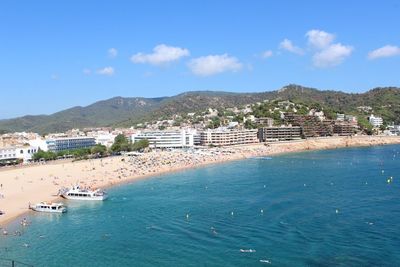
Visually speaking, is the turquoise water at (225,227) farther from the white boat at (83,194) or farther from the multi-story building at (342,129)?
the multi-story building at (342,129)

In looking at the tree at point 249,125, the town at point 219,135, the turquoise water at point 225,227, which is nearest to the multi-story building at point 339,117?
the town at point 219,135

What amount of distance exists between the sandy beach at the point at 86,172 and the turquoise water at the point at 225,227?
444cm

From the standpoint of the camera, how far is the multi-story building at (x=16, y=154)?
3500 inches

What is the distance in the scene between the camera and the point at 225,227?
117ft

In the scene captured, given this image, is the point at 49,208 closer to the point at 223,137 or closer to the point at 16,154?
the point at 16,154

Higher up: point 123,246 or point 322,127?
point 322,127

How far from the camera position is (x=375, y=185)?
55000mm

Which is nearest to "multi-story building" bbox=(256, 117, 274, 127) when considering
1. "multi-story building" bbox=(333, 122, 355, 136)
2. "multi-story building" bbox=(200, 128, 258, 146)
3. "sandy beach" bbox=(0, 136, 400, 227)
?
"multi-story building" bbox=(200, 128, 258, 146)

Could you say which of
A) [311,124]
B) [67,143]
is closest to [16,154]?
[67,143]

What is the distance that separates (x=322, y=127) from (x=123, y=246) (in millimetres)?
112754

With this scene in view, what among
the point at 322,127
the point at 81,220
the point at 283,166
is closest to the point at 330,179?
the point at 283,166

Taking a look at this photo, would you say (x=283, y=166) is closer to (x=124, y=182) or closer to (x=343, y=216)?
(x=124, y=182)

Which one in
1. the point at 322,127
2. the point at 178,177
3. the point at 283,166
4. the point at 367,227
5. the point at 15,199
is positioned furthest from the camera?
the point at 322,127

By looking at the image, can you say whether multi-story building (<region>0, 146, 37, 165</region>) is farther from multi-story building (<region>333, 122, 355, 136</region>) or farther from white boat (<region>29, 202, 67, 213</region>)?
multi-story building (<region>333, 122, 355, 136</region>)
